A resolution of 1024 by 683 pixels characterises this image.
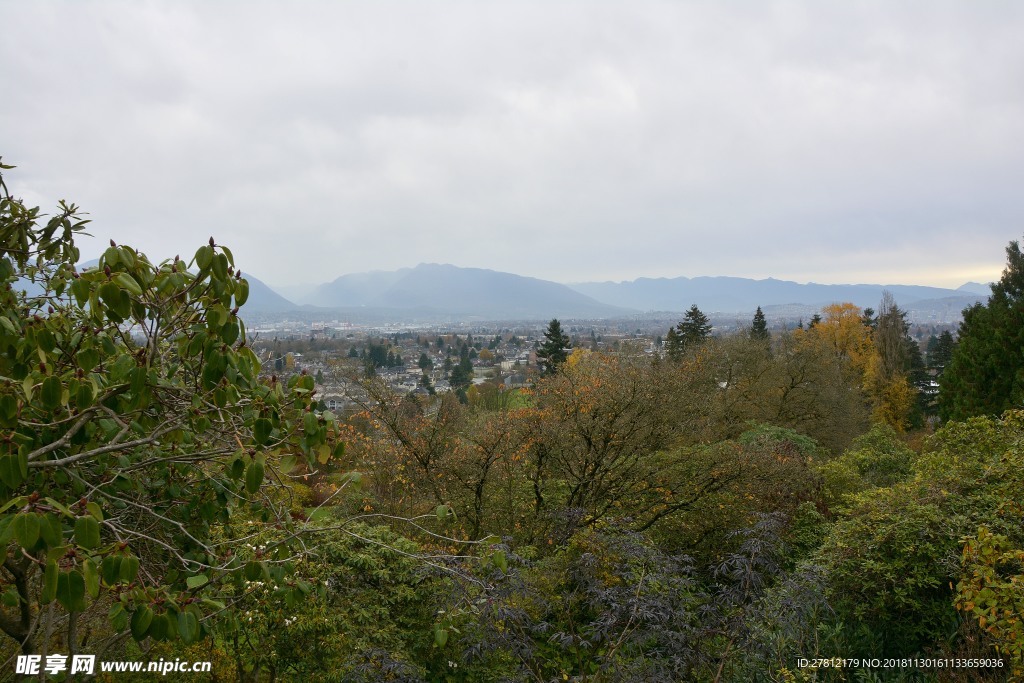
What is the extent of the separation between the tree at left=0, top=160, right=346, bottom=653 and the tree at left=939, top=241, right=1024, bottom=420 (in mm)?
18343

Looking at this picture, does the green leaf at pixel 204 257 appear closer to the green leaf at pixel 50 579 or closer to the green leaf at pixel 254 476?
the green leaf at pixel 254 476

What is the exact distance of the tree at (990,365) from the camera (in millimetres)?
15336

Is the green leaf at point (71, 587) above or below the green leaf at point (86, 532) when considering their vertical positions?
A: below

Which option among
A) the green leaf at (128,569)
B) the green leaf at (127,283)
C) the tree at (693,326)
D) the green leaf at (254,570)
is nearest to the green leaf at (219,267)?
the green leaf at (127,283)

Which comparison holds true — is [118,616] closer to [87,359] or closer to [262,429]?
[262,429]

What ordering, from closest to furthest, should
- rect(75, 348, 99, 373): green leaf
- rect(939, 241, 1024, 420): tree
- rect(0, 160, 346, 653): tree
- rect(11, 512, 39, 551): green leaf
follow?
rect(11, 512, 39, 551): green leaf → rect(0, 160, 346, 653): tree → rect(75, 348, 99, 373): green leaf → rect(939, 241, 1024, 420): tree

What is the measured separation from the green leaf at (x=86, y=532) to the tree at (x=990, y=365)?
18.8 m

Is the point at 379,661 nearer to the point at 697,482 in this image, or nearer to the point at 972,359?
the point at 697,482

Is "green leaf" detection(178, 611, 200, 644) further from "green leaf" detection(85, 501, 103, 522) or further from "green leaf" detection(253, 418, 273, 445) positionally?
"green leaf" detection(253, 418, 273, 445)

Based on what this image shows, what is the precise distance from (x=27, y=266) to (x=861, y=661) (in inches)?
256

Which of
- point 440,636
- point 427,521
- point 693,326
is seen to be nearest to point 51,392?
point 440,636

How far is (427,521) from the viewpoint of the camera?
27.4 ft

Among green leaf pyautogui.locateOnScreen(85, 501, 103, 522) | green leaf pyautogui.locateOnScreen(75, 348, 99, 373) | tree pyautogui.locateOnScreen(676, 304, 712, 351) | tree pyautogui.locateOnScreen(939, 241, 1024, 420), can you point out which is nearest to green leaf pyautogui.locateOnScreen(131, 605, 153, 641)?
green leaf pyautogui.locateOnScreen(85, 501, 103, 522)

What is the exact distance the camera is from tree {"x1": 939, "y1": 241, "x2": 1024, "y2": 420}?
50.3 feet
